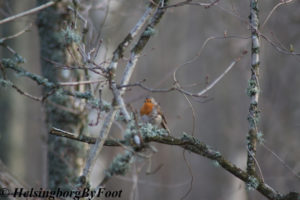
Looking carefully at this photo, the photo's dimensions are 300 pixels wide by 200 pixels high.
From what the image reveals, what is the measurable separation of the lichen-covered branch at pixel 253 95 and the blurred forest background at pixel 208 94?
107mm

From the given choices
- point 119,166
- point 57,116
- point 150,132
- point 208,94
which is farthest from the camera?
point 208,94

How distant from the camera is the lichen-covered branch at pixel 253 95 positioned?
2.50 m

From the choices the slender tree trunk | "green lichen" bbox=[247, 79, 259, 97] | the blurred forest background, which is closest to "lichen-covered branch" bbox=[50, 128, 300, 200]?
the blurred forest background

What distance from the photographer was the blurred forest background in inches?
197

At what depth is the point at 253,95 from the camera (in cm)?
262

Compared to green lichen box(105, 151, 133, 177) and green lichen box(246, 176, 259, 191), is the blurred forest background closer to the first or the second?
green lichen box(105, 151, 133, 177)

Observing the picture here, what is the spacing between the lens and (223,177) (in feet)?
33.9

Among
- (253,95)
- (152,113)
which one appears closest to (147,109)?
(152,113)

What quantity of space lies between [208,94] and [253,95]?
538 cm

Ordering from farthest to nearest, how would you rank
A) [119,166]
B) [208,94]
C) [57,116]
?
[208,94] → [57,116] → [119,166]

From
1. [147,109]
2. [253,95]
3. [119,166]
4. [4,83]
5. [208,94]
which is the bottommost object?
→ [119,166]

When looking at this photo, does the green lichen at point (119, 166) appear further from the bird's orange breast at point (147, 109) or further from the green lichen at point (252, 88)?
the bird's orange breast at point (147, 109)

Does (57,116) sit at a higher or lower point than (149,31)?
lower

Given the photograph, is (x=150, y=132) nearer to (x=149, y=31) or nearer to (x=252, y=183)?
(x=252, y=183)
